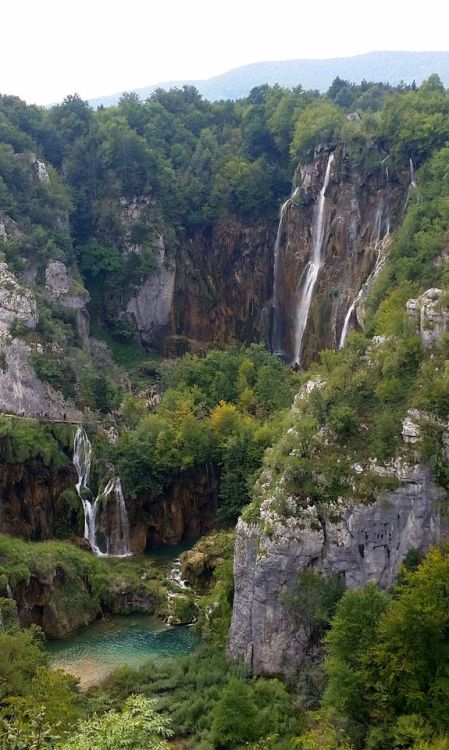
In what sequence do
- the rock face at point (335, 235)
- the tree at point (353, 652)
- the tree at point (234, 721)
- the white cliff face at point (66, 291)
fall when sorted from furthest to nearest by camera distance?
the white cliff face at point (66, 291) → the rock face at point (335, 235) → the tree at point (234, 721) → the tree at point (353, 652)

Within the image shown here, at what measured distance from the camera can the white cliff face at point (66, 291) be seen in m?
44.5

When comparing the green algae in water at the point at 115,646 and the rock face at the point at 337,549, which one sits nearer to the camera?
the rock face at the point at 337,549

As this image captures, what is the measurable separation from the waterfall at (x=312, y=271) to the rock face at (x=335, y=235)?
222mm

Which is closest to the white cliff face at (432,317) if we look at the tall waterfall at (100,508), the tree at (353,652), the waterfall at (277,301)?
the tree at (353,652)

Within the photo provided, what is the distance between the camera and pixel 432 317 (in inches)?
933

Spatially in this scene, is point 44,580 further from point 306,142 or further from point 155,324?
point 306,142

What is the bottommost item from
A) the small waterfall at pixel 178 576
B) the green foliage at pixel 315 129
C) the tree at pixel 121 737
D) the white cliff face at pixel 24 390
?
the small waterfall at pixel 178 576

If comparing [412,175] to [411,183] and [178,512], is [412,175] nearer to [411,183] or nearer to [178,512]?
[411,183]

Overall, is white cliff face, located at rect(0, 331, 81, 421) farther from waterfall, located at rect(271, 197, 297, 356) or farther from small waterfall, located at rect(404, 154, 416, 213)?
small waterfall, located at rect(404, 154, 416, 213)

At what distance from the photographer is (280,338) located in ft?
167

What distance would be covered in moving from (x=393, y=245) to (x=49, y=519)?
Answer: 20.8m

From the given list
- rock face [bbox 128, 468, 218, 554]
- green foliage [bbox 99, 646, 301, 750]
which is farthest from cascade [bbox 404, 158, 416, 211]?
green foliage [bbox 99, 646, 301, 750]

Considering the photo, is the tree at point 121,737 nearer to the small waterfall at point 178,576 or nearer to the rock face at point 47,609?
the rock face at point 47,609

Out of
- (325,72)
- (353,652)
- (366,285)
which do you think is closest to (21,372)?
(366,285)
